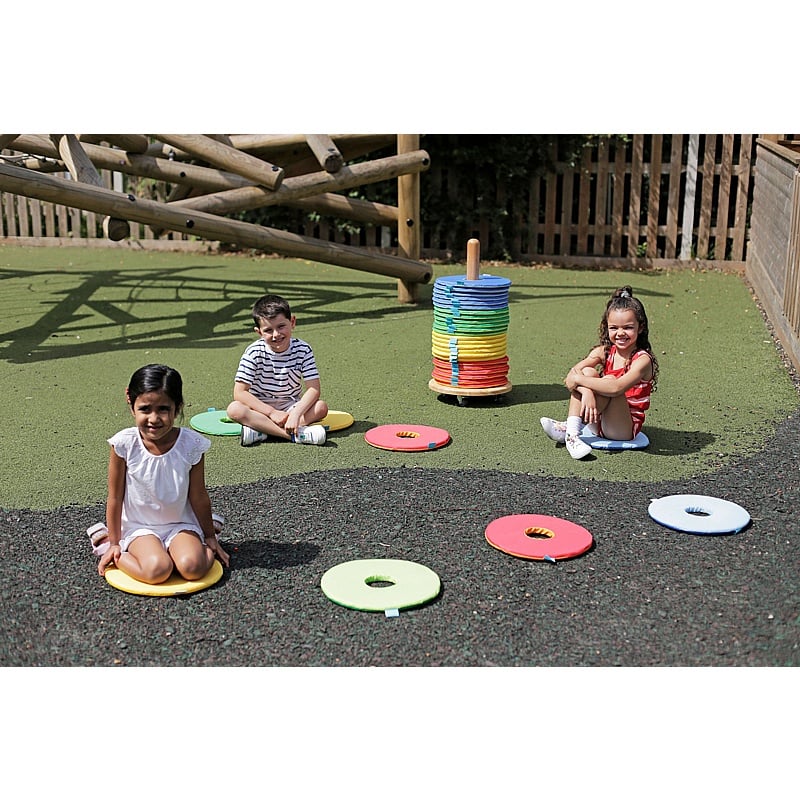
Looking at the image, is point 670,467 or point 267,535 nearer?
point 267,535

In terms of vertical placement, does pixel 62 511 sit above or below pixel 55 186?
below

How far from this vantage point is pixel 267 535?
4547 millimetres

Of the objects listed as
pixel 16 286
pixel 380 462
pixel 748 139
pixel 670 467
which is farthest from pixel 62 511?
pixel 748 139

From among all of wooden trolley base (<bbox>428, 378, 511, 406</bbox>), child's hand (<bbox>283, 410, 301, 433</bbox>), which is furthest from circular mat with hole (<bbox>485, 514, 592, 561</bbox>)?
wooden trolley base (<bbox>428, 378, 511, 406</bbox>)

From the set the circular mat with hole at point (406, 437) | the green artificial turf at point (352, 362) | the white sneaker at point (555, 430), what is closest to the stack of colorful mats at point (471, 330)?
the green artificial turf at point (352, 362)

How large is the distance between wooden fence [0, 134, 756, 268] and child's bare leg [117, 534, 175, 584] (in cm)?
1020

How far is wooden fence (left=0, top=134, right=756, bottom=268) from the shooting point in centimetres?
1314

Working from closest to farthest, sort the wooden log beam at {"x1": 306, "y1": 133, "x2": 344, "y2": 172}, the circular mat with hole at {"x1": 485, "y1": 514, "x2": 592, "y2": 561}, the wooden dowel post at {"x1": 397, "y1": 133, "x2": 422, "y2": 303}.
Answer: the circular mat with hole at {"x1": 485, "y1": 514, "x2": 592, "y2": 561}, the wooden log beam at {"x1": 306, "y1": 133, "x2": 344, "y2": 172}, the wooden dowel post at {"x1": 397, "y1": 133, "x2": 422, "y2": 303}

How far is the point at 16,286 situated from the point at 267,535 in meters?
8.28

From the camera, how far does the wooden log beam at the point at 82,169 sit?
8662mm

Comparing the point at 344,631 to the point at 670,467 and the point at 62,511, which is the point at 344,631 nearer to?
the point at 62,511

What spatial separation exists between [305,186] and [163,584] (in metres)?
6.71

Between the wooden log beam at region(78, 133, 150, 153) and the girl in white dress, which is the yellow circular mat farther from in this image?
the wooden log beam at region(78, 133, 150, 153)

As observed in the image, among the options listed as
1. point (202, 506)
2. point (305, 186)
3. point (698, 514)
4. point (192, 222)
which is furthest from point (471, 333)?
point (305, 186)
